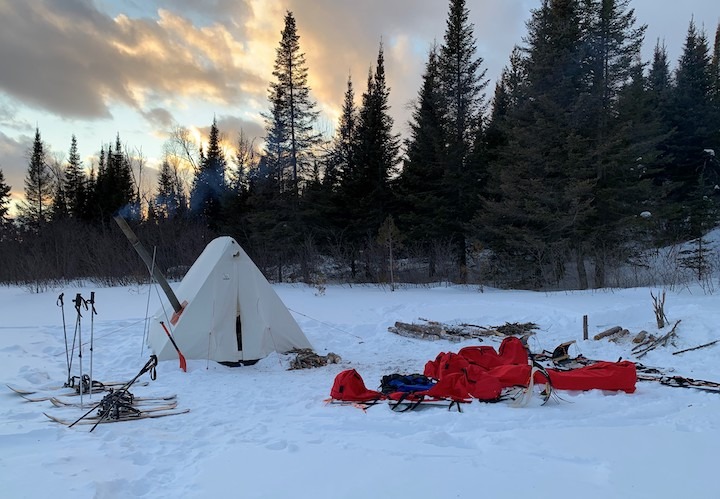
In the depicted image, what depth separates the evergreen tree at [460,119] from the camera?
2411 cm

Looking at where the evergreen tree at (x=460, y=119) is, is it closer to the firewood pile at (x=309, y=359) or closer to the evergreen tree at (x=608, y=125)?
the evergreen tree at (x=608, y=125)

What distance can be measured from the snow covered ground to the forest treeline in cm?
1111

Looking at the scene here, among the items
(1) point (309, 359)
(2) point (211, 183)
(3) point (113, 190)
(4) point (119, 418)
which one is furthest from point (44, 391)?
(3) point (113, 190)

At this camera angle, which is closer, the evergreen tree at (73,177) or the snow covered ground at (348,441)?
the snow covered ground at (348,441)

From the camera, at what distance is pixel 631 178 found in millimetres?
20875

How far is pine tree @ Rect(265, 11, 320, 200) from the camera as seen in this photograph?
81.0ft

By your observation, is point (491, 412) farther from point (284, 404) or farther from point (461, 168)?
point (461, 168)

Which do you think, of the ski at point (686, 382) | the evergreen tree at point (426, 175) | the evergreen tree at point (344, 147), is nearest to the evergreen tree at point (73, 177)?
the evergreen tree at point (344, 147)

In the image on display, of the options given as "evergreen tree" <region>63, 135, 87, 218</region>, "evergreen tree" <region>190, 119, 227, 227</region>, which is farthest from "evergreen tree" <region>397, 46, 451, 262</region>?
"evergreen tree" <region>63, 135, 87, 218</region>

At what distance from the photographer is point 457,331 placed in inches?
398

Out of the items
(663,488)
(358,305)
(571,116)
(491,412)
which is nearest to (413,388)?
(491,412)

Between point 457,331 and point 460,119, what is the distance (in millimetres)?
17881

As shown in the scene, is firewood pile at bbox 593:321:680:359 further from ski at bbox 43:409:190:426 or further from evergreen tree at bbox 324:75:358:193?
evergreen tree at bbox 324:75:358:193

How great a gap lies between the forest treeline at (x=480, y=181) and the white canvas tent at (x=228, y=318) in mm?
9580
